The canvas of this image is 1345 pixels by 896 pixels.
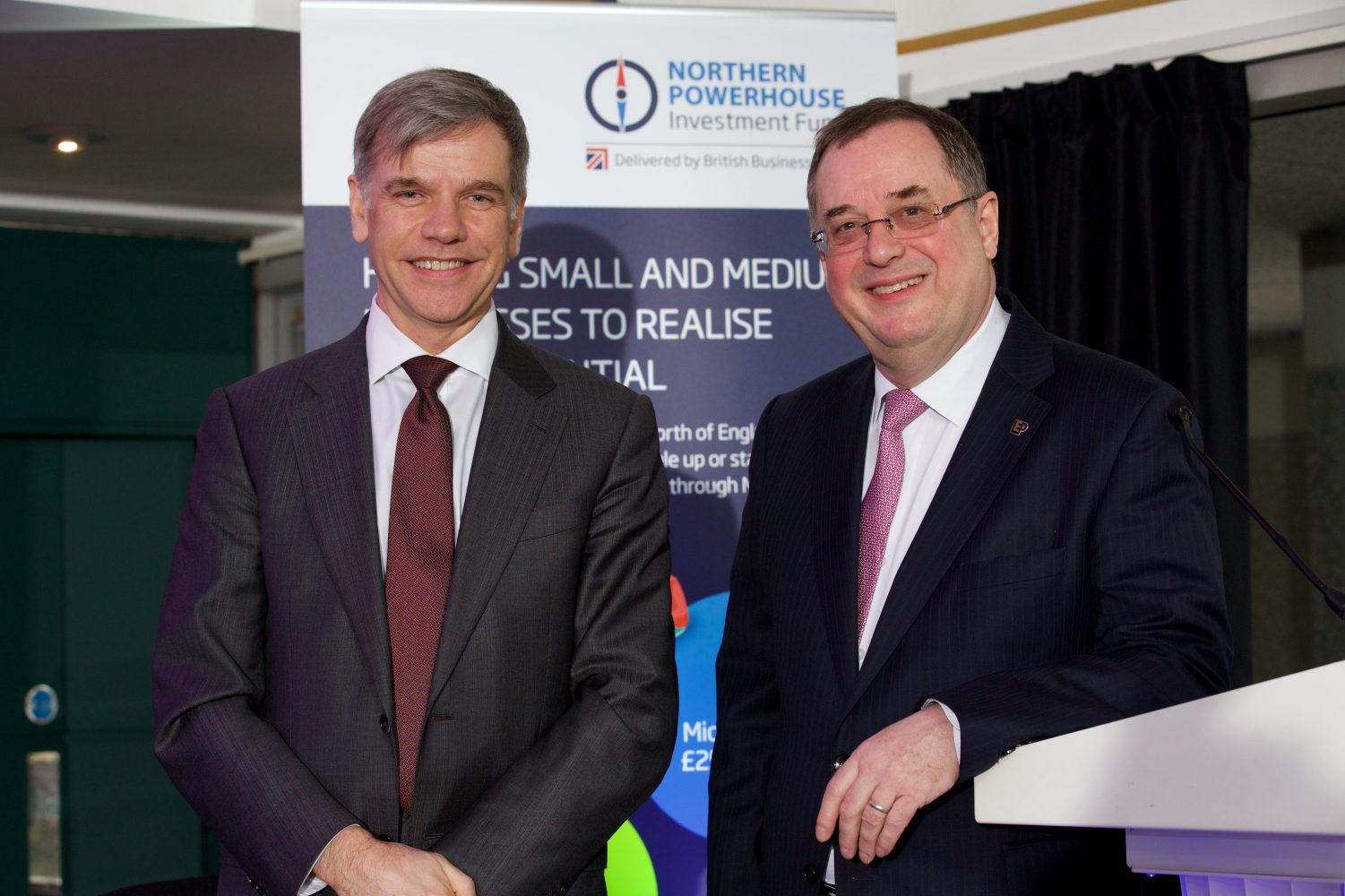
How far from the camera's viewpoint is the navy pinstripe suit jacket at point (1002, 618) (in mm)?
1644

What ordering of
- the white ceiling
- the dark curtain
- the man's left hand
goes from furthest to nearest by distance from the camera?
1. the white ceiling
2. the dark curtain
3. the man's left hand

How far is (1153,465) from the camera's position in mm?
1756

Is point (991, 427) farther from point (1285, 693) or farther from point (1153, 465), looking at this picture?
point (1285, 693)

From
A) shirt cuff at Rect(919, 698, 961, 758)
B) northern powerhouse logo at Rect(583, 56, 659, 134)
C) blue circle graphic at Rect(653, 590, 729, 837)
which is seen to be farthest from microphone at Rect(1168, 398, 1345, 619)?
northern powerhouse logo at Rect(583, 56, 659, 134)

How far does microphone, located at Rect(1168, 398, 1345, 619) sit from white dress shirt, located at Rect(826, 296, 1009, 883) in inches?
11.9

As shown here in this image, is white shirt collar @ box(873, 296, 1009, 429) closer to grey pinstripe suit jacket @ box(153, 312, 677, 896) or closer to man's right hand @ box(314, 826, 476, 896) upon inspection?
grey pinstripe suit jacket @ box(153, 312, 677, 896)

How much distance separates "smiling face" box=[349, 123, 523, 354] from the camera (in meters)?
2.01

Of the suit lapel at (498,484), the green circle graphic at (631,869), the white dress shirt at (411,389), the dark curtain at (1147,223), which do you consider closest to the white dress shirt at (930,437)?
the suit lapel at (498,484)

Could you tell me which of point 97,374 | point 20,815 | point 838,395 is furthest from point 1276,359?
point 20,815

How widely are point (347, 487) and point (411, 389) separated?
203 millimetres

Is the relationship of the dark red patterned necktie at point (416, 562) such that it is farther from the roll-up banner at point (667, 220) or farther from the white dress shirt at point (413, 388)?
the roll-up banner at point (667, 220)

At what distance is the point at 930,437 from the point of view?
1.99 m

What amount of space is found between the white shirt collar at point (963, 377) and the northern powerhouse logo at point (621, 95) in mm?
1533

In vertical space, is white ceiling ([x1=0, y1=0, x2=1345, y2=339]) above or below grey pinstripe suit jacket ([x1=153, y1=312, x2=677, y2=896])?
above
